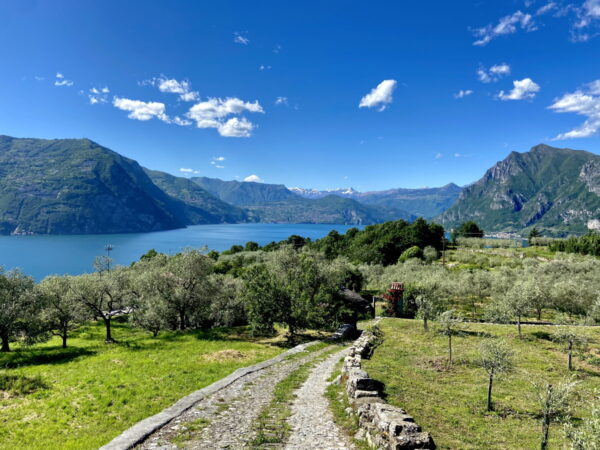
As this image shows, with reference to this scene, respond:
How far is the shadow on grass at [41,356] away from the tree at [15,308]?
227 cm

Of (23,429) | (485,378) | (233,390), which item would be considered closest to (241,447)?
(233,390)

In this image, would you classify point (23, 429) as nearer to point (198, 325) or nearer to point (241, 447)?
point (241, 447)

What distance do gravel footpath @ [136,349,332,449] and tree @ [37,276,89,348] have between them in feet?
96.8

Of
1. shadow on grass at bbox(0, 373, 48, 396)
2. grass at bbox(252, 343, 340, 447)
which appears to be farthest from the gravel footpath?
shadow on grass at bbox(0, 373, 48, 396)

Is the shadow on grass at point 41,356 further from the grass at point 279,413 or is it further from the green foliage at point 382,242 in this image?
the green foliage at point 382,242

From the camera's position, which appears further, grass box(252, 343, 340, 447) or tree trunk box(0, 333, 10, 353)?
tree trunk box(0, 333, 10, 353)

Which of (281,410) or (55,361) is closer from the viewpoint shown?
(281,410)

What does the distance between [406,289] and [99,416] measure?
42.6 metres

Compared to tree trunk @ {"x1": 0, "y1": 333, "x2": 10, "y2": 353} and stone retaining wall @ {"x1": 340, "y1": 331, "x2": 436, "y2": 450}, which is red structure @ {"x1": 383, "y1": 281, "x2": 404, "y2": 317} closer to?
stone retaining wall @ {"x1": 340, "y1": 331, "x2": 436, "y2": 450}

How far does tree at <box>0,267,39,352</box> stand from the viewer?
34.2 metres

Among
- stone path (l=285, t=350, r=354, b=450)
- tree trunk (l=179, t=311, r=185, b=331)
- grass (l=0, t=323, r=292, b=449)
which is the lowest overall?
tree trunk (l=179, t=311, r=185, b=331)

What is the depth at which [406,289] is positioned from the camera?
49750 millimetres

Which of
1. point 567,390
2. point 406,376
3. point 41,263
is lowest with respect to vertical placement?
point 41,263

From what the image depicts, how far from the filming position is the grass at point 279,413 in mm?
13234
